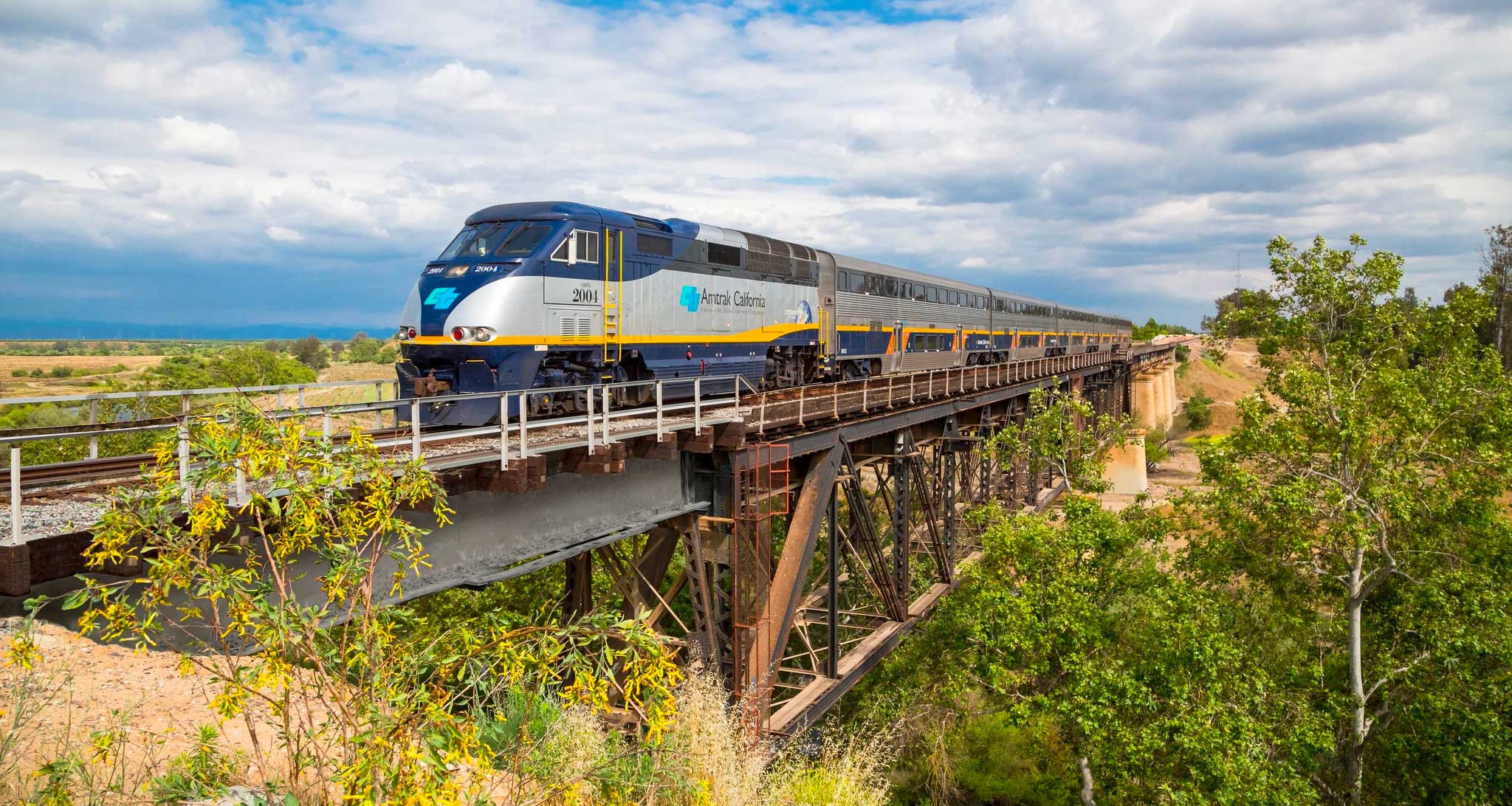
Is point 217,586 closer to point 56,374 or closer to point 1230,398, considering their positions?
point 56,374

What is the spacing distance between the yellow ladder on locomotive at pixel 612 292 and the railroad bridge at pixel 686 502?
3.31 ft

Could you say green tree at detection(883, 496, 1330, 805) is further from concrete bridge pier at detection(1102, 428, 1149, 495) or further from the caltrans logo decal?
concrete bridge pier at detection(1102, 428, 1149, 495)

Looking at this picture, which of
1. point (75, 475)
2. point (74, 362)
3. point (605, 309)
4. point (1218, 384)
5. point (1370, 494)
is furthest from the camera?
point (1218, 384)

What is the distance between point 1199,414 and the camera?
89875 millimetres

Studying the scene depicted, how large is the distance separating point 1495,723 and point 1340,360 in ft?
25.7

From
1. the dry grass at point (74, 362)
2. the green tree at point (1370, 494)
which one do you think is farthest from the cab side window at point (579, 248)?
the dry grass at point (74, 362)

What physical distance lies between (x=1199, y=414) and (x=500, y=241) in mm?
90319

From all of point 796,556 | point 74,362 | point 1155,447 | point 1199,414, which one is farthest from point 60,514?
point 74,362

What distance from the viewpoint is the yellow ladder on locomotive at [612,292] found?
15297 millimetres

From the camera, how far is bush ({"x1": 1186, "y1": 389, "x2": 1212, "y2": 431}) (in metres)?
89.8

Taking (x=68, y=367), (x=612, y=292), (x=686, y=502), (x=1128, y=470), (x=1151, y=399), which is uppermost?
(x=612, y=292)

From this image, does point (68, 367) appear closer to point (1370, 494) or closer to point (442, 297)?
point (442, 297)

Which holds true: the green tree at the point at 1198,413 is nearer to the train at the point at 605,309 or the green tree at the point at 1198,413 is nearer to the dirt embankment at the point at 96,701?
the train at the point at 605,309

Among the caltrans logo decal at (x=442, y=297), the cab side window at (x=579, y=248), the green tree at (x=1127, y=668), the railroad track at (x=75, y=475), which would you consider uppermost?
the cab side window at (x=579, y=248)
